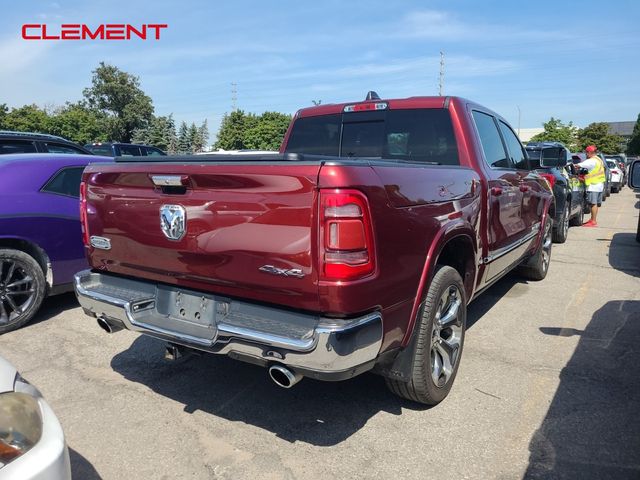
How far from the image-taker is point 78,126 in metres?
60.7

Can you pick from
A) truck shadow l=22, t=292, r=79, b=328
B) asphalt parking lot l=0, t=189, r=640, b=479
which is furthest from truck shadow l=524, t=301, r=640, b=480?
truck shadow l=22, t=292, r=79, b=328

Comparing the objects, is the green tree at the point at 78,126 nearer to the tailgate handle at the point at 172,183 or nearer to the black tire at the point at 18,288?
the black tire at the point at 18,288

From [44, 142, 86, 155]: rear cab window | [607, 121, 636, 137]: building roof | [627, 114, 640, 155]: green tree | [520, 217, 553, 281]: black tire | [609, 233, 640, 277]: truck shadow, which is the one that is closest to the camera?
[520, 217, 553, 281]: black tire

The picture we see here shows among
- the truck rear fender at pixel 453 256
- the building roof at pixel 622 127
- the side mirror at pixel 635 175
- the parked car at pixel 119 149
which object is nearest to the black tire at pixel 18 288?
the truck rear fender at pixel 453 256

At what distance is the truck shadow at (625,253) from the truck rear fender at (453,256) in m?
4.51

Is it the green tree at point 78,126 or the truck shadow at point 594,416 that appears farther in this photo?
the green tree at point 78,126

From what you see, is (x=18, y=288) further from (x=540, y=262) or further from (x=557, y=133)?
(x=557, y=133)

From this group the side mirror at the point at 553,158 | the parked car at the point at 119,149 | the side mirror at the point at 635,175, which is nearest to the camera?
the side mirror at the point at 635,175

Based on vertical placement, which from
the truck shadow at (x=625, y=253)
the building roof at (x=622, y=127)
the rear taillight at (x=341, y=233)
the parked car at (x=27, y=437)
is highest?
the building roof at (x=622, y=127)

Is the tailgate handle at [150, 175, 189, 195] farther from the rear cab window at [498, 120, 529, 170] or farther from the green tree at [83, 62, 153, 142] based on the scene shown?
the green tree at [83, 62, 153, 142]

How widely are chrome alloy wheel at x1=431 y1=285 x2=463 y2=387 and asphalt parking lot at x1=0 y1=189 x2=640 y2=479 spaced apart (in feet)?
0.78

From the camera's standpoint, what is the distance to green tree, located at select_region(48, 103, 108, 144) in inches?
2282

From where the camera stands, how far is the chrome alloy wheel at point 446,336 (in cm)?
327

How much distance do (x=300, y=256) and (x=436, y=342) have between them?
135cm
